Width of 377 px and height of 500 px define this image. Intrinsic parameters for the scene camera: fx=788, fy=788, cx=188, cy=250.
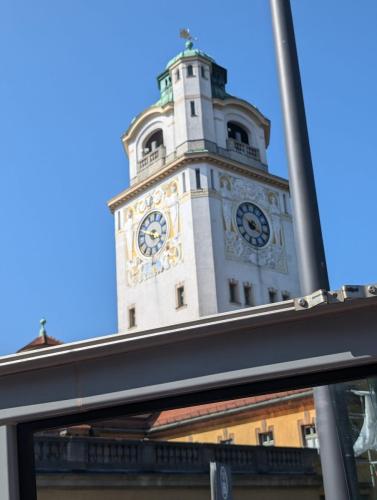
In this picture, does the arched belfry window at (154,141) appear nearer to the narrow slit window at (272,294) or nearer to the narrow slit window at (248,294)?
the narrow slit window at (248,294)

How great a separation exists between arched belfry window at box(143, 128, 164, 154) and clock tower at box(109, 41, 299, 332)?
0.24 ft

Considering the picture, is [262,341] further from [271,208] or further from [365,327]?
[271,208]

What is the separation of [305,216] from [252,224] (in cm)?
4155

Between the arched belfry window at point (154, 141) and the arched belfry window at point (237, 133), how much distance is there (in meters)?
4.52

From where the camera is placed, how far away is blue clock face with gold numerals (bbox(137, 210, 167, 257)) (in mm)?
47312

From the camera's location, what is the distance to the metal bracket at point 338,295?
366 centimetres

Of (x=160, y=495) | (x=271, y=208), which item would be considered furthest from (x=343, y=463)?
(x=271, y=208)

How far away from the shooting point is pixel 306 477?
1408cm

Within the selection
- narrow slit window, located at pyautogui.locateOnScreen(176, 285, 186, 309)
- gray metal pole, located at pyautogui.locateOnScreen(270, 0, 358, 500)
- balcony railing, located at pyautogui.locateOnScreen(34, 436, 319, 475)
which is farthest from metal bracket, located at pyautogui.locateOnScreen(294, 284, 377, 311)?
narrow slit window, located at pyautogui.locateOnScreen(176, 285, 186, 309)

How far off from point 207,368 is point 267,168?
47631 mm

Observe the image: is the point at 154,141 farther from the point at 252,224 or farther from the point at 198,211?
the point at 252,224

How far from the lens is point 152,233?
1880 inches

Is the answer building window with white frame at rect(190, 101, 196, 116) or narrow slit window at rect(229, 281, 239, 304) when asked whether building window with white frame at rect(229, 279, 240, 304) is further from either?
building window with white frame at rect(190, 101, 196, 116)

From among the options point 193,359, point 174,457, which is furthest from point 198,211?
point 193,359
